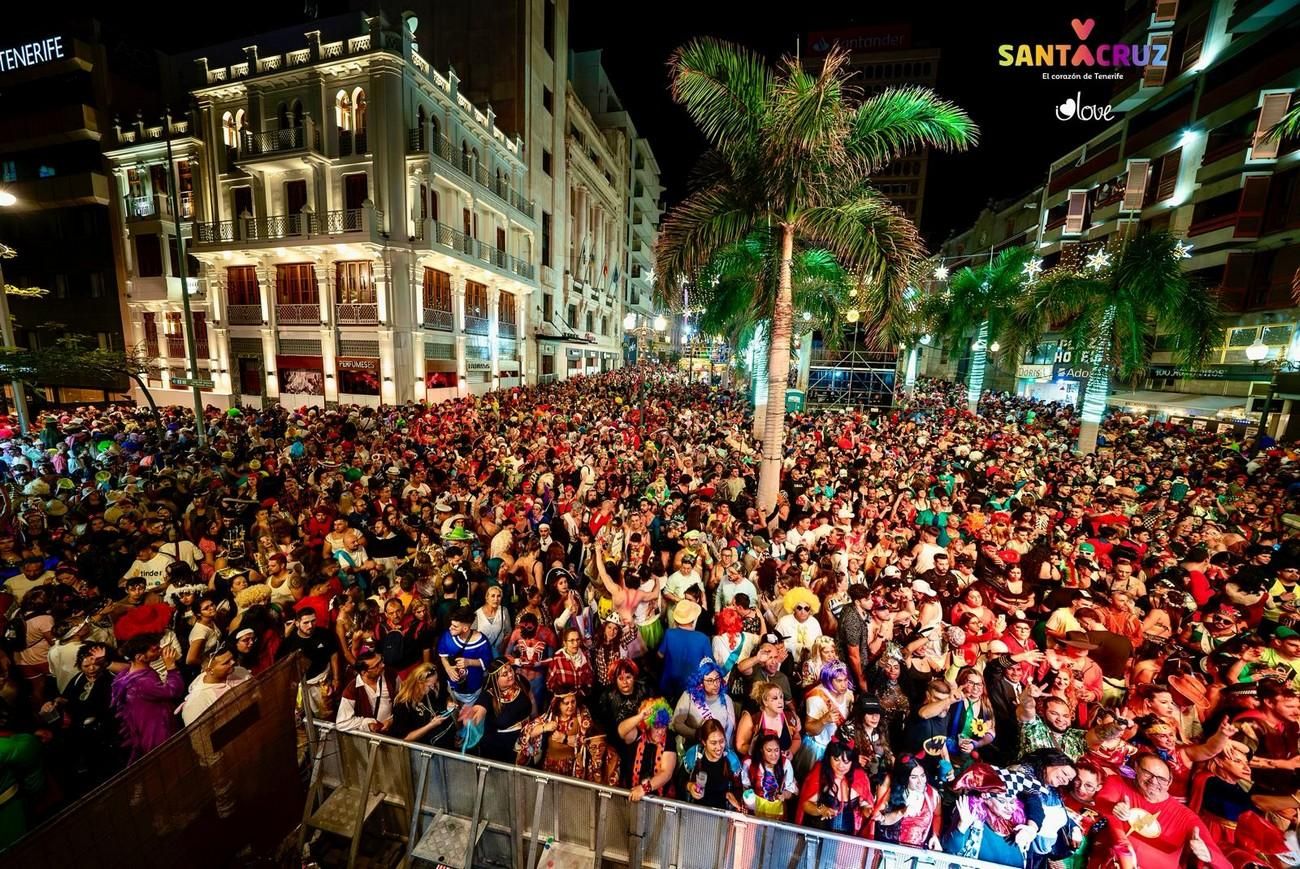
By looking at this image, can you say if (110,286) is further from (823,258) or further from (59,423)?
(823,258)

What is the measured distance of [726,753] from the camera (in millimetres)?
3424

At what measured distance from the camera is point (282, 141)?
21.2 metres

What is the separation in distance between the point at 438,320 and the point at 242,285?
31.2ft

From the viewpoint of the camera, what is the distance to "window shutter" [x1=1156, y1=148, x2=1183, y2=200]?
2539 cm

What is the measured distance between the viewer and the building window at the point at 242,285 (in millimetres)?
23348

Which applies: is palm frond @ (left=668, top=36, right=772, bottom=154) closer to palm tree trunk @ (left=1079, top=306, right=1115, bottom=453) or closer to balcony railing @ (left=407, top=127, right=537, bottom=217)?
palm tree trunk @ (left=1079, top=306, right=1115, bottom=453)

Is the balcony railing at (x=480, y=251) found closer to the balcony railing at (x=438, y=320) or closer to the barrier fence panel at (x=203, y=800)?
the balcony railing at (x=438, y=320)

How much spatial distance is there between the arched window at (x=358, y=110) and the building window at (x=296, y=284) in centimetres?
635

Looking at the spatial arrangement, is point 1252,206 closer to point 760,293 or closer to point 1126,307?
point 1126,307

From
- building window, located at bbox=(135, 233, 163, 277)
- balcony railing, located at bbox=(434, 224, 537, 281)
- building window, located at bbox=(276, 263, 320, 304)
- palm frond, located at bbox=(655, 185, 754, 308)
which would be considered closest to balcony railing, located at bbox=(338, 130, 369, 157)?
balcony railing, located at bbox=(434, 224, 537, 281)

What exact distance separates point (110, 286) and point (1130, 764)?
1619 inches

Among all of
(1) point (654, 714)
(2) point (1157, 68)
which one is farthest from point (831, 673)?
(2) point (1157, 68)

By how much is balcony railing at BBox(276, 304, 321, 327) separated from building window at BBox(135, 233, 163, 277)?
9.06 metres

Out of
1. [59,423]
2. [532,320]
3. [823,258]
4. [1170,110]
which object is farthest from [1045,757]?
[1170,110]
